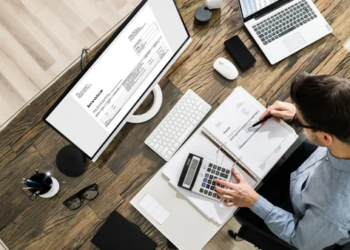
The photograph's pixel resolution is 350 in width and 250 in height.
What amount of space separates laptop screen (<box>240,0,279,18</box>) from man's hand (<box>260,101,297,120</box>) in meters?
0.44

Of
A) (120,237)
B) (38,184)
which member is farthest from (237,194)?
(38,184)

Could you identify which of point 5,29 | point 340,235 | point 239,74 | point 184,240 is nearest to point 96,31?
point 5,29

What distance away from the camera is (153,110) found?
4.58 feet

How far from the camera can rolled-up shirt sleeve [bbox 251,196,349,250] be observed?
1.11m

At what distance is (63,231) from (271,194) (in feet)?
2.97

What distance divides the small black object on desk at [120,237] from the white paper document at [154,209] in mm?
78

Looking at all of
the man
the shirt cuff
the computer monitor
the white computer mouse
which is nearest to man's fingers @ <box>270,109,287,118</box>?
the man

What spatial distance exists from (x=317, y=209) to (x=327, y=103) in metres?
0.39

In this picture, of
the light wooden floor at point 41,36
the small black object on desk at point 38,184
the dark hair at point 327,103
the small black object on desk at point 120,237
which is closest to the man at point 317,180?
the dark hair at point 327,103

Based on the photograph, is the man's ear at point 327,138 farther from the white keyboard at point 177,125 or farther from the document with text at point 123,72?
the document with text at point 123,72

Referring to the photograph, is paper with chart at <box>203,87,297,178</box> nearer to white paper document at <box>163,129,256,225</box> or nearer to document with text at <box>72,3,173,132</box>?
white paper document at <box>163,129,256,225</box>

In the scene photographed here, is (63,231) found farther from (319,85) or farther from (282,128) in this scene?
(319,85)

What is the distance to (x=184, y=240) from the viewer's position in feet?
4.04

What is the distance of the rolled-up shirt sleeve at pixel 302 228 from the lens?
3.65 feet
